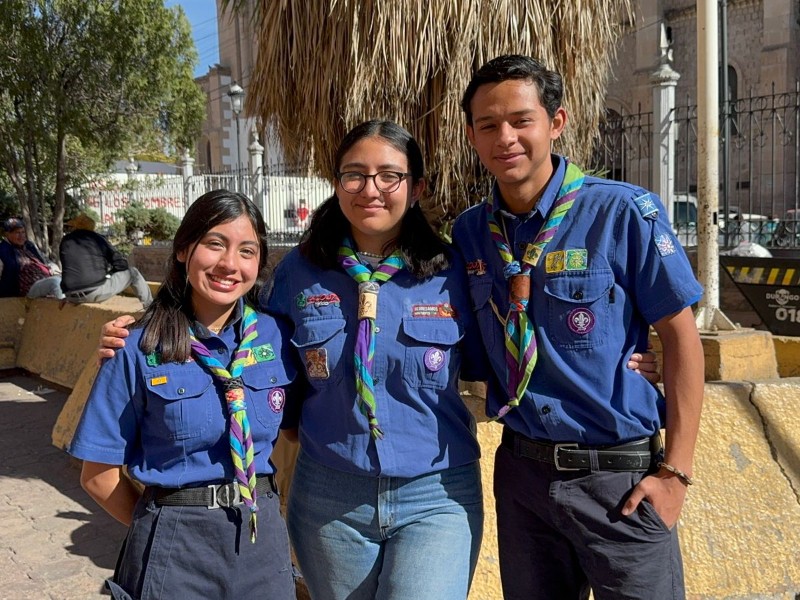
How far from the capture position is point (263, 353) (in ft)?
7.49

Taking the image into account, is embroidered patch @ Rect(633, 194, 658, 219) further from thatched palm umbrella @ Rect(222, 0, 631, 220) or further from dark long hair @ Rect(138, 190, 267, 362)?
thatched palm umbrella @ Rect(222, 0, 631, 220)

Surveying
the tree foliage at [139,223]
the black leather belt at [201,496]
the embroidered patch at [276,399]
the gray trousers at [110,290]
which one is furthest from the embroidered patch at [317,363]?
the tree foliage at [139,223]

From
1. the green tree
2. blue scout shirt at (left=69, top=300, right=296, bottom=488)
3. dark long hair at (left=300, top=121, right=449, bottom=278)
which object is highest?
the green tree

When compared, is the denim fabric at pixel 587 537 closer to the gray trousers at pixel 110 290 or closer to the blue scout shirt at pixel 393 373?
the blue scout shirt at pixel 393 373

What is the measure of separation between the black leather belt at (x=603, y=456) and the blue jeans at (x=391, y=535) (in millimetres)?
316

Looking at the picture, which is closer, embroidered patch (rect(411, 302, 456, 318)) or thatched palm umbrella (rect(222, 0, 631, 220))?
embroidered patch (rect(411, 302, 456, 318))

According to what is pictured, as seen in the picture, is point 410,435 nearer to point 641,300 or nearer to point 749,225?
point 641,300

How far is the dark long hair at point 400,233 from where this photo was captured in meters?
2.28

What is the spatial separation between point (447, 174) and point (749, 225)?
710cm

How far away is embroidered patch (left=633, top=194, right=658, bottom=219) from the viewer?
208 centimetres

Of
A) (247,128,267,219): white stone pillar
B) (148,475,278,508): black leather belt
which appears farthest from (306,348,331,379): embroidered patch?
(247,128,267,219): white stone pillar

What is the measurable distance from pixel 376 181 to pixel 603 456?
3.44 feet

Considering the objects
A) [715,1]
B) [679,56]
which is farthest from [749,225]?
[679,56]

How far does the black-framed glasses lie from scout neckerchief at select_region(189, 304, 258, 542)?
1.98 feet
